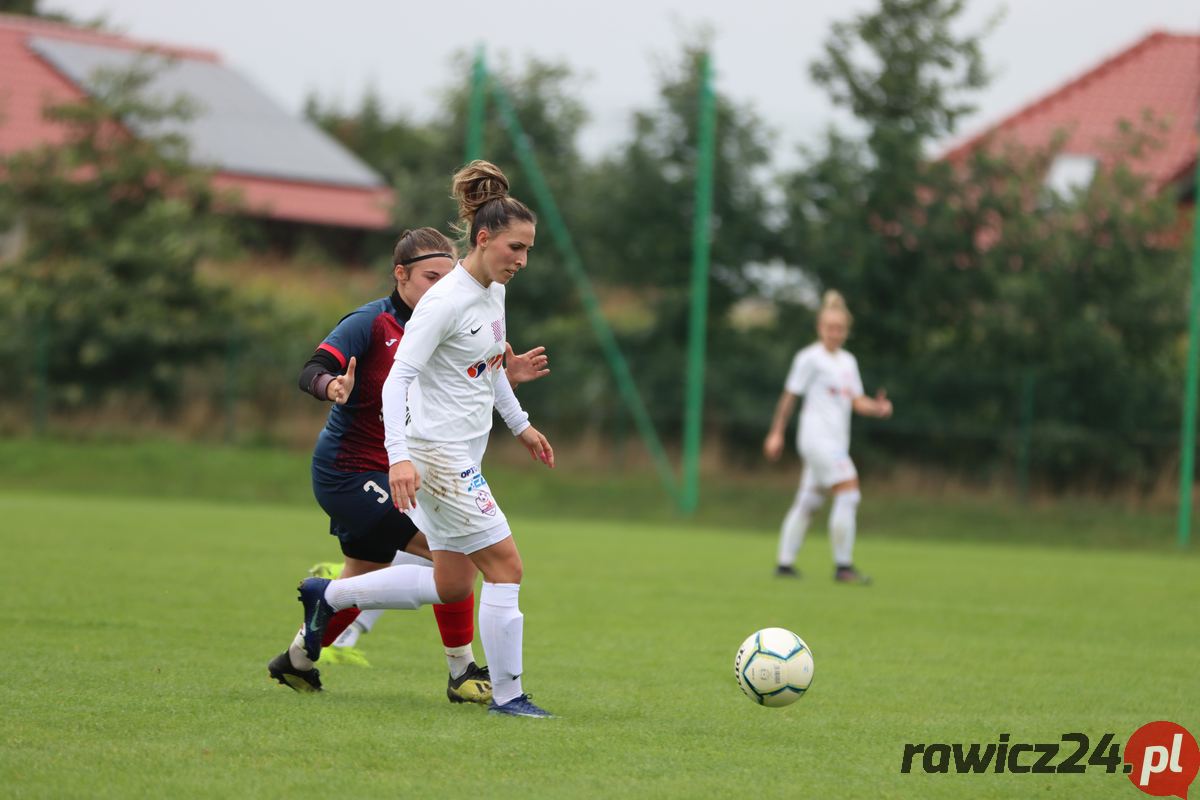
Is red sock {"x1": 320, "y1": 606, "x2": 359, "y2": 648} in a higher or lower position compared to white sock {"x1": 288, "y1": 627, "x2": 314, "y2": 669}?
higher

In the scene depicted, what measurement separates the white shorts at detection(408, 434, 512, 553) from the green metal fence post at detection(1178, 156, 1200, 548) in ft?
49.9

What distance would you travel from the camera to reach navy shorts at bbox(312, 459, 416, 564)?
591 cm

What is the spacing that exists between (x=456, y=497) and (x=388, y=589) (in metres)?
0.56

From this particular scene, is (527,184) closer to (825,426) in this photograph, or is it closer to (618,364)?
(618,364)

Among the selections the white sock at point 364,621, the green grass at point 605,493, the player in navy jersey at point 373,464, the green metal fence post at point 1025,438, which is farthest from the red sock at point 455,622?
the green metal fence post at point 1025,438

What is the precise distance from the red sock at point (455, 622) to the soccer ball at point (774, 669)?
107cm

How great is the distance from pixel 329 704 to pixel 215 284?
63.5ft

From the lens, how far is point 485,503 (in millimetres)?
5379

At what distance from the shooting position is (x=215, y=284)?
78.4 ft

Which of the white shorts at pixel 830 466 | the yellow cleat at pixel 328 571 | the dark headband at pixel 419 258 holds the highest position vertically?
the dark headband at pixel 419 258

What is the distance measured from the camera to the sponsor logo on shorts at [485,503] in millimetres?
5350

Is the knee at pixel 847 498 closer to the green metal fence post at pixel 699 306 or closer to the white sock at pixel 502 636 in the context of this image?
the white sock at pixel 502 636

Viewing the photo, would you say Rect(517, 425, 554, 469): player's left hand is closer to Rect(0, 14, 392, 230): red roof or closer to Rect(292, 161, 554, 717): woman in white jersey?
Rect(292, 161, 554, 717): woman in white jersey

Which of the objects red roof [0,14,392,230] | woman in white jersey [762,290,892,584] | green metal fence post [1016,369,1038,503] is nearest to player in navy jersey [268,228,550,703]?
woman in white jersey [762,290,892,584]
